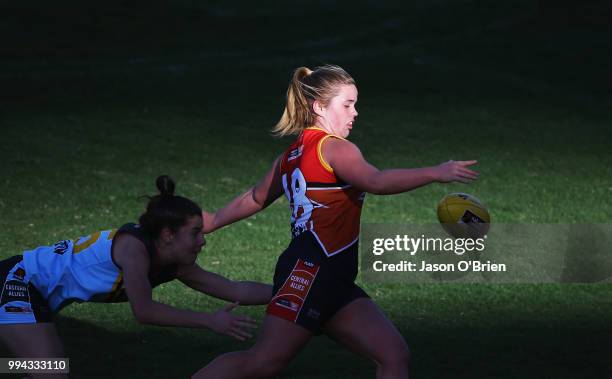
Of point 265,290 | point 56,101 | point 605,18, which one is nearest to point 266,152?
point 56,101

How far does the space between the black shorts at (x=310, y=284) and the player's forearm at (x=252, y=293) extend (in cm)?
65

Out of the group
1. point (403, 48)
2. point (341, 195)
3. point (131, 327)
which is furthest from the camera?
point (403, 48)

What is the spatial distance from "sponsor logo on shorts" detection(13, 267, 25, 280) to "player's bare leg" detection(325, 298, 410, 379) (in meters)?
1.69

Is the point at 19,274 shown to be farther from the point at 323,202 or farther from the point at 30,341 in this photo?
the point at 323,202

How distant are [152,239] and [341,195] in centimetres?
103

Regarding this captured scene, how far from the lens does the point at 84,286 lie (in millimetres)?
6273

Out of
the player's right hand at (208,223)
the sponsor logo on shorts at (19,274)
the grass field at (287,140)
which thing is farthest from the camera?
the grass field at (287,140)

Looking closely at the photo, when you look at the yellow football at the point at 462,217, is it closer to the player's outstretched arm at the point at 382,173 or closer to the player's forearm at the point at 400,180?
the player's outstretched arm at the point at 382,173

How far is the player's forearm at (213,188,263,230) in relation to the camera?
22.7ft

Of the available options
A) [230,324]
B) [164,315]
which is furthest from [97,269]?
[230,324]

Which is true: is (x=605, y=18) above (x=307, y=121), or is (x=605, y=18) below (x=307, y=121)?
above

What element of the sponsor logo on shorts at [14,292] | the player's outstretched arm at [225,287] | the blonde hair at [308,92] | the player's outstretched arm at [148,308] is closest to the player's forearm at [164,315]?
the player's outstretched arm at [148,308]

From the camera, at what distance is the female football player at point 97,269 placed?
6.13 metres

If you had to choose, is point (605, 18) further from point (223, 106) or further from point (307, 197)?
point (307, 197)
